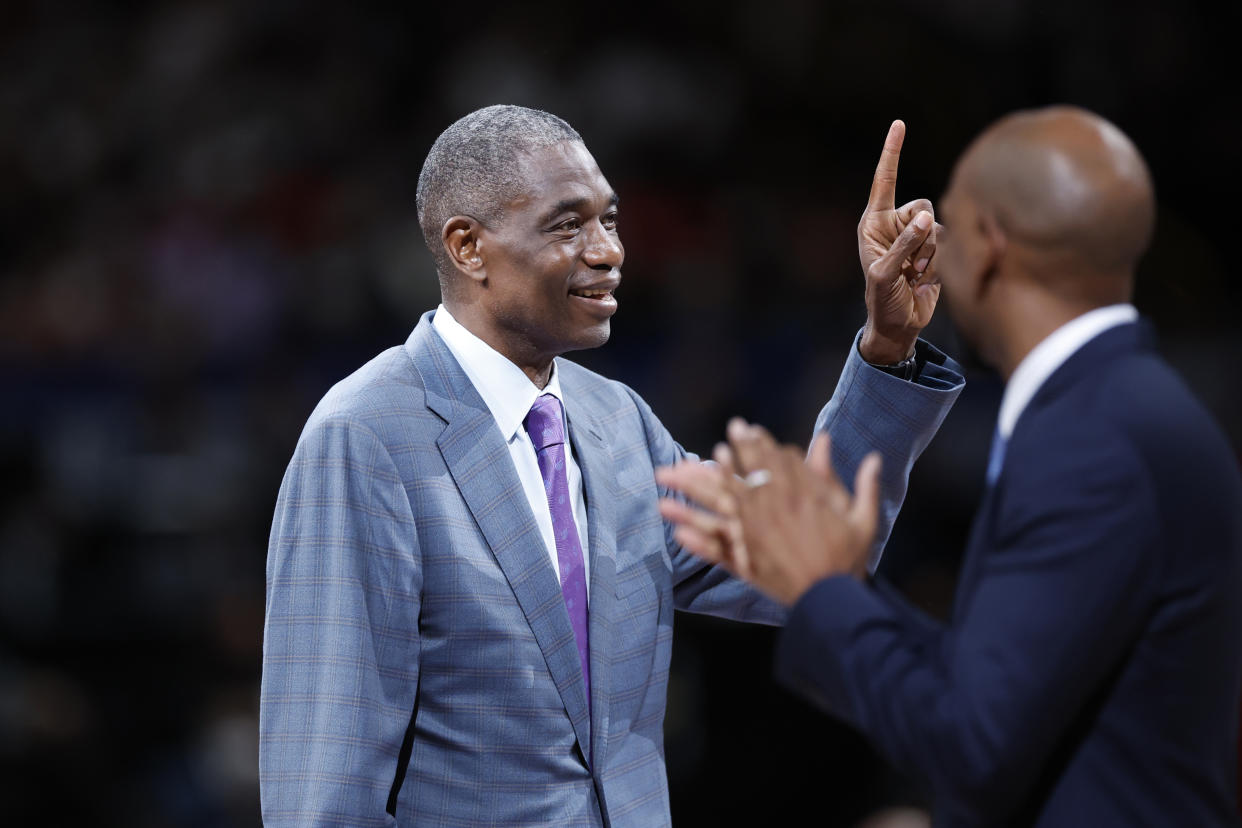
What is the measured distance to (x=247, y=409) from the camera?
17.0ft

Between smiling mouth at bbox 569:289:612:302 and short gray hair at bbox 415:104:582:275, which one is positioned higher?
short gray hair at bbox 415:104:582:275

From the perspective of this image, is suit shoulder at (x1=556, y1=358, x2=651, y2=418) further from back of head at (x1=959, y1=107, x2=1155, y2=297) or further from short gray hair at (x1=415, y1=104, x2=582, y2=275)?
back of head at (x1=959, y1=107, x2=1155, y2=297)

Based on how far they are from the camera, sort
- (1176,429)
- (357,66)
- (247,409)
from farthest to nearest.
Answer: (357,66)
(247,409)
(1176,429)

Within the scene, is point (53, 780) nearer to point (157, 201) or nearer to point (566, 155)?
point (157, 201)

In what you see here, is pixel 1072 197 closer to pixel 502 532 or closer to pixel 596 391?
pixel 502 532

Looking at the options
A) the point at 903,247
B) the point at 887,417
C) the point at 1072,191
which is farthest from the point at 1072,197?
the point at 887,417

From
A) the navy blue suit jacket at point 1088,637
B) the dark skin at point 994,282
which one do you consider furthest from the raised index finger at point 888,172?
the navy blue suit jacket at point 1088,637

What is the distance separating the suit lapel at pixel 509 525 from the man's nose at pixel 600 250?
275mm

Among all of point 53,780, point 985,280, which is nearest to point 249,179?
point 53,780

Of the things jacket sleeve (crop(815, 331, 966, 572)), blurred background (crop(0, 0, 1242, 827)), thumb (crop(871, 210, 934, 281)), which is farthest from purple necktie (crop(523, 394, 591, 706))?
blurred background (crop(0, 0, 1242, 827))

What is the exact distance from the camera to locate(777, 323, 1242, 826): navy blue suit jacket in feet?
4.16

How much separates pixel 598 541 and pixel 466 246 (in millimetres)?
478

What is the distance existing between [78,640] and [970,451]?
301 cm

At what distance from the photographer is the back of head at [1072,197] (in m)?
1.33
